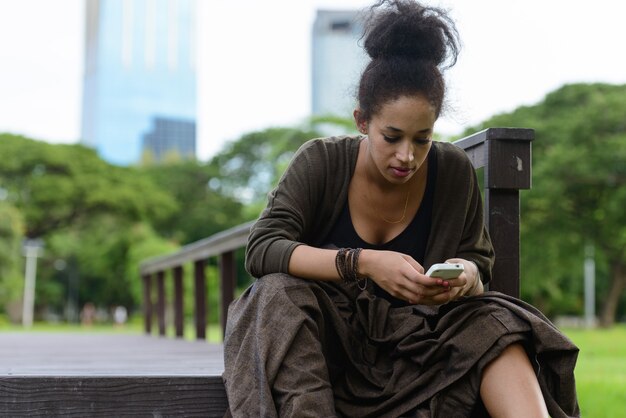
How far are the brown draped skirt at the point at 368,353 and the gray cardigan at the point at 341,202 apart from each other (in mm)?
154

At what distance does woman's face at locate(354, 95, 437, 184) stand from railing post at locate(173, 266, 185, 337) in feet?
14.1

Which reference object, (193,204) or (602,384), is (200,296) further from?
(193,204)

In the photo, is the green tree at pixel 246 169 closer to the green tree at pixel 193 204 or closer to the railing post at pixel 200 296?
the green tree at pixel 193 204

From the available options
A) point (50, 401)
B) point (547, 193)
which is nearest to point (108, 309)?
point (547, 193)

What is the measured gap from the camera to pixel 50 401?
5.95 ft

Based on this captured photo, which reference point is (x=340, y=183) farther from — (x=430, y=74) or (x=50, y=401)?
(x=50, y=401)

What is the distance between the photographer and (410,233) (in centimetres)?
193

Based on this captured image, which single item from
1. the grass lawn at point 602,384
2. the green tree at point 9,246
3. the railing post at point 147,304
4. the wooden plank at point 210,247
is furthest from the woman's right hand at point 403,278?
the green tree at point 9,246

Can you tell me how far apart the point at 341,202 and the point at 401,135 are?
233 millimetres

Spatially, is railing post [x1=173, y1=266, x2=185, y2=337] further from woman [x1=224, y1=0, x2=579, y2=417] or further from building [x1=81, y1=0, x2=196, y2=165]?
building [x1=81, y1=0, x2=196, y2=165]

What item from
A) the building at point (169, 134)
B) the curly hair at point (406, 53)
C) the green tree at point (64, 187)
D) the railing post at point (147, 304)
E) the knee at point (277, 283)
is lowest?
the railing post at point (147, 304)

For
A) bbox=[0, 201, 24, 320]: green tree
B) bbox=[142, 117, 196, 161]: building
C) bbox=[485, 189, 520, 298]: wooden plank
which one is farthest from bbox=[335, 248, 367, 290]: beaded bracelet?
bbox=[142, 117, 196, 161]: building

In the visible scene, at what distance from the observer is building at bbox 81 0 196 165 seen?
77.1m

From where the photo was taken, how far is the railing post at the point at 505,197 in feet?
6.97
